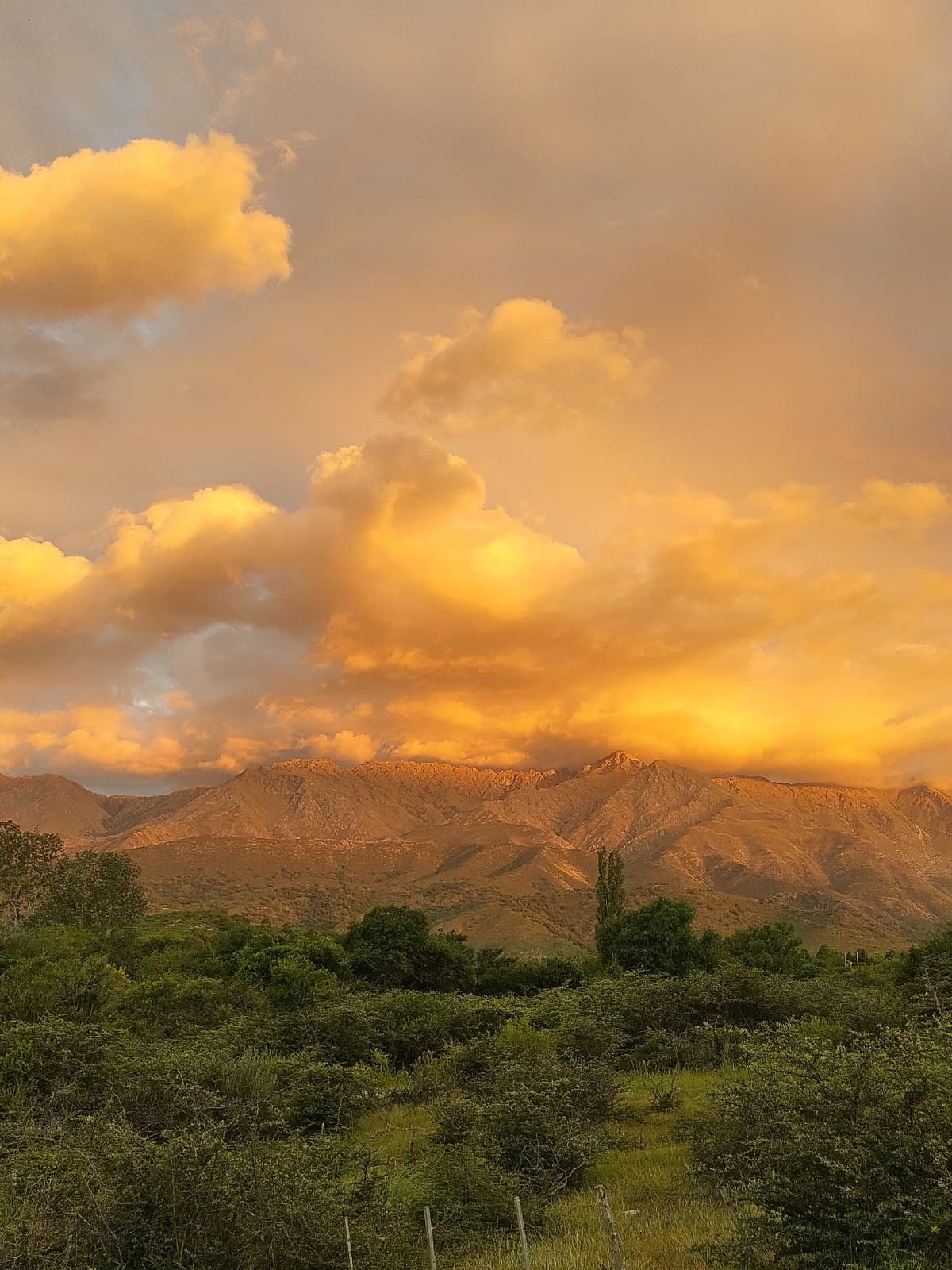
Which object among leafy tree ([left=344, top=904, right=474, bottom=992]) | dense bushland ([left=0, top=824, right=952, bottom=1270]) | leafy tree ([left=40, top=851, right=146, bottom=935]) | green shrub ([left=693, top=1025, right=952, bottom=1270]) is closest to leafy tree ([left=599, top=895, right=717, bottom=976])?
leafy tree ([left=344, top=904, right=474, bottom=992])

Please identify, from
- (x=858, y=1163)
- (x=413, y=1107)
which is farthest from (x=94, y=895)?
(x=858, y=1163)

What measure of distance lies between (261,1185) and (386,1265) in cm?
243

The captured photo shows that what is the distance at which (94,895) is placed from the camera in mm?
86438

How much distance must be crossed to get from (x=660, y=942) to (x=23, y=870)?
65837mm

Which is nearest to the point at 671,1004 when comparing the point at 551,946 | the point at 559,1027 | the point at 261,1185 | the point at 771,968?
the point at 559,1027

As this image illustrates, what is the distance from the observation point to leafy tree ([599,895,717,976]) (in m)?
71.1

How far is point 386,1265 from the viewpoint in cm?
1302

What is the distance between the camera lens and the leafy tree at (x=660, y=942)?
71.1 metres

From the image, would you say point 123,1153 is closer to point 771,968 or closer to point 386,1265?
point 386,1265

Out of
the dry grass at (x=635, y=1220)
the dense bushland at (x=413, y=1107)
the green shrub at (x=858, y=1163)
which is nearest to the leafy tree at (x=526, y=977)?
the dense bushland at (x=413, y=1107)

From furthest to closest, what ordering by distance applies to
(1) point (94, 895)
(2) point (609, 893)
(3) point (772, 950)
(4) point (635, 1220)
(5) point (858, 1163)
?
(2) point (609, 893), (1) point (94, 895), (3) point (772, 950), (4) point (635, 1220), (5) point (858, 1163)

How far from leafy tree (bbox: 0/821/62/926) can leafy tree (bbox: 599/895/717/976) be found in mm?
59450

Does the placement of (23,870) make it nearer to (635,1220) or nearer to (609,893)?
(609,893)

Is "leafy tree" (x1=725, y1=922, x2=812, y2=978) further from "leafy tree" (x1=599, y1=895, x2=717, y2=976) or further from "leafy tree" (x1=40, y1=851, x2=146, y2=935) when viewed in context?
"leafy tree" (x1=40, y1=851, x2=146, y2=935)
